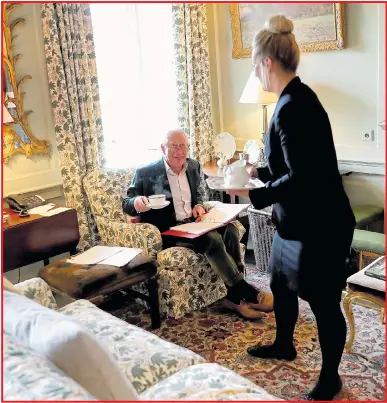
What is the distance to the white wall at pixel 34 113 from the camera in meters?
3.19

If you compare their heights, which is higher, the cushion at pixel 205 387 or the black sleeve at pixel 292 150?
the black sleeve at pixel 292 150

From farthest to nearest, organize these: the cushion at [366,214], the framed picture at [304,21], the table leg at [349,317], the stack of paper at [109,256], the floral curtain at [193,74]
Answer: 1. the floral curtain at [193,74]
2. the framed picture at [304,21]
3. the cushion at [366,214]
4. the stack of paper at [109,256]
5. the table leg at [349,317]

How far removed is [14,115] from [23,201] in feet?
1.71

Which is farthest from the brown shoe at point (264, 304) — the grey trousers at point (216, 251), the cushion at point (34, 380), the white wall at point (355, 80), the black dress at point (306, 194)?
the cushion at point (34, 380)

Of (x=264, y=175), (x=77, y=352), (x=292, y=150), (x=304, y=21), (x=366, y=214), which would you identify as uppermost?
(x=304, y=21)

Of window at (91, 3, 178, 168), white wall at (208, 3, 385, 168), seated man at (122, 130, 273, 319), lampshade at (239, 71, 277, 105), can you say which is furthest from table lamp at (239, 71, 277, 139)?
seated man at (122, 130, 273, 319)

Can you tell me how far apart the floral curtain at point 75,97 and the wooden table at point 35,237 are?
1.26 ft

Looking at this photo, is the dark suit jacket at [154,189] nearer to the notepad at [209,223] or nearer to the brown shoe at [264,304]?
the notepad at [209,223]

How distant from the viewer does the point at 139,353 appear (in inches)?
74.5

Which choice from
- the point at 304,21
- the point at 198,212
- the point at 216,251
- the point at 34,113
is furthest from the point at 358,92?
the point at 34,113

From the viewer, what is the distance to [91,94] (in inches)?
137

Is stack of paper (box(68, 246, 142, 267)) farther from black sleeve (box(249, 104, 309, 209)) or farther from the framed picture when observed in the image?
the framed picture

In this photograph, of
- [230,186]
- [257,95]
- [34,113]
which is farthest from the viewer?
[257,95]

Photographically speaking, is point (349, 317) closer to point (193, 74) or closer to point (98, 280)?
point (98, 280)
